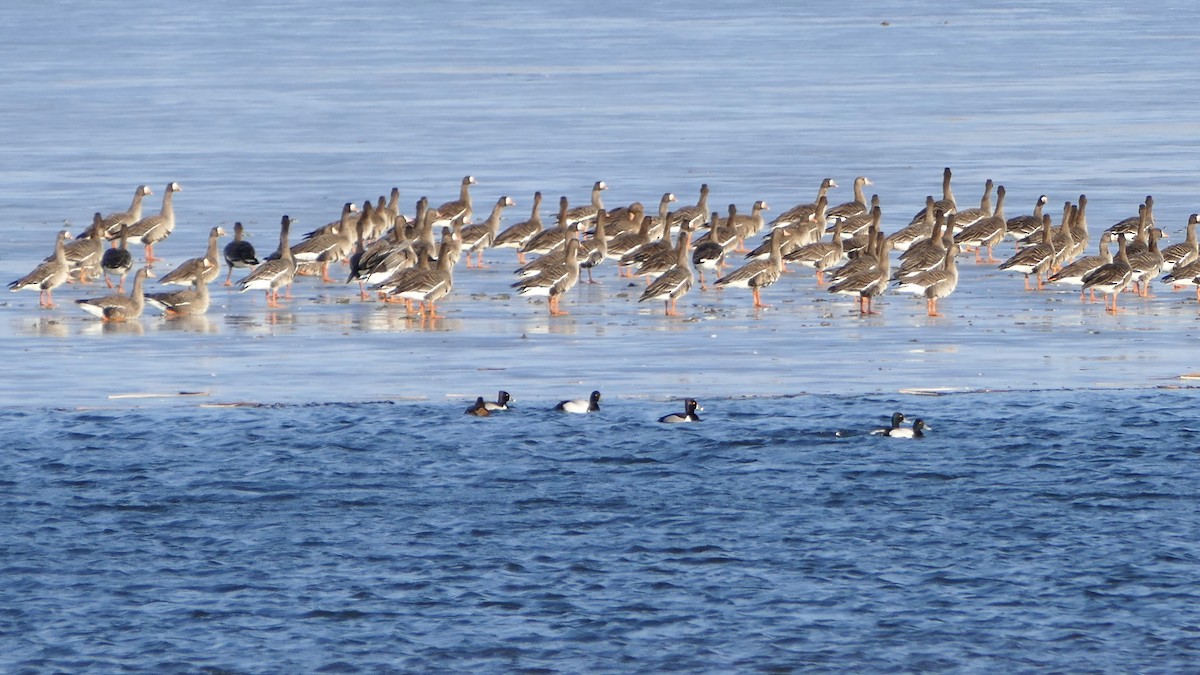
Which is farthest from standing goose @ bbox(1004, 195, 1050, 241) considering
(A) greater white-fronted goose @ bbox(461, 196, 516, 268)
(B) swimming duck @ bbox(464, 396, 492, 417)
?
(B) swimming duck @ bbox(464, 396, 492, 417)

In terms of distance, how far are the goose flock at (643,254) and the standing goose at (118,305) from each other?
0.05 ft

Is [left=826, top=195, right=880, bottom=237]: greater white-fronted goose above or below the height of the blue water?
above

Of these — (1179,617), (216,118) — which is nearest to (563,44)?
(216,118)

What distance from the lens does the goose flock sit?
2373 cm

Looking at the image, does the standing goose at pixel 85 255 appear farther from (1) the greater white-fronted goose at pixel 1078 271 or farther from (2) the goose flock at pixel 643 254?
(1) the greater white-fronted goose at pixel 1078 271

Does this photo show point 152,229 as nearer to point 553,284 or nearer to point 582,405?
point 553,284

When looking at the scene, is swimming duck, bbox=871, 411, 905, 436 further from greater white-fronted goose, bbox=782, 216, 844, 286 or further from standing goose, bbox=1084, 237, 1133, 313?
greater white-fronted goose, bbox=782, 216, 844, 286

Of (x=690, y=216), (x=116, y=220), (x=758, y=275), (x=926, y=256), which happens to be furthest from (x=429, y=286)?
(x=116, y=220)

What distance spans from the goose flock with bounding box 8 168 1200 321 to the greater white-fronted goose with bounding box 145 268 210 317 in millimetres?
16

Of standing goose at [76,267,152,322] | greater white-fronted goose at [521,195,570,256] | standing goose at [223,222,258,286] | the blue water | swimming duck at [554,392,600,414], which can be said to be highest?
greater white-fronted goose at [521,195,570,256]

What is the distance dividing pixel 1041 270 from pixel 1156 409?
7861mm

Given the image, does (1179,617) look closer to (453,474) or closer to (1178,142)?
(453,474)

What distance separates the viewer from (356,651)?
1255cm

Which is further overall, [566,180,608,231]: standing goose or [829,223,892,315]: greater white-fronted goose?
[566,180,608,231]: standing goose
